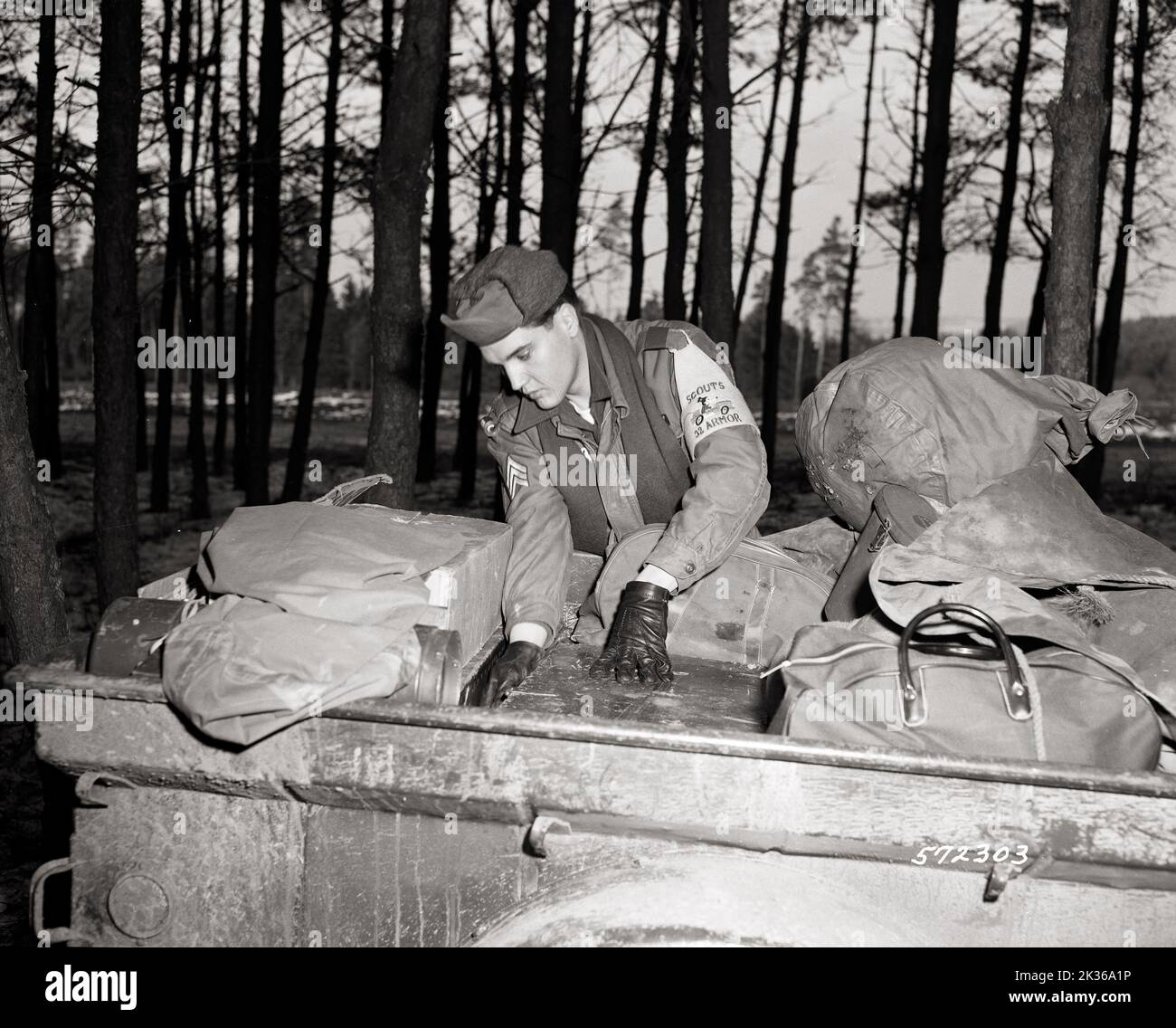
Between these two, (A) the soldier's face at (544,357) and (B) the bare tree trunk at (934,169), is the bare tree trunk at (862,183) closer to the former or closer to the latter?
(B) the bare tree trunk at (934,169)

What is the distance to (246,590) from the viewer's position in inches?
87.3

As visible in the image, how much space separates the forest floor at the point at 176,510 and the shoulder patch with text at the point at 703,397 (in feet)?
8.49

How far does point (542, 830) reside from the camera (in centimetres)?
193

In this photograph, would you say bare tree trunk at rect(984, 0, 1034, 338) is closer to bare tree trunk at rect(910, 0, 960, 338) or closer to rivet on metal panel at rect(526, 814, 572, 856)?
bare tree trunk at rect(910, 0, 960, 338)

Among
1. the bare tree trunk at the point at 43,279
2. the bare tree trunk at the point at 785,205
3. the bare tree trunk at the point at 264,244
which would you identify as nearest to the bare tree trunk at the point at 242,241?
the bare tree trunk at the point at 264,244

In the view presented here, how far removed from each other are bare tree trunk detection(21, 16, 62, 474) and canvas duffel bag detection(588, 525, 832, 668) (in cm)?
474

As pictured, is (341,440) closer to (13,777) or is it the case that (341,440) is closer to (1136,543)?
(13,777)

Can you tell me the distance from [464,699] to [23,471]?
2.58 m

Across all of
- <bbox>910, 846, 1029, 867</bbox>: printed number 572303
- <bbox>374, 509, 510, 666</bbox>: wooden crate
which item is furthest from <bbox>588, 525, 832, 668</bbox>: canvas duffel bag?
<bbox>910, 846, 1029, 867</bbox>: printed number 572303

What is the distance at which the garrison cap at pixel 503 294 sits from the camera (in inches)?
109

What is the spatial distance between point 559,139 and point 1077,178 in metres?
5.24

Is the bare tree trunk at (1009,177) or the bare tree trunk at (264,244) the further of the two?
the bare tree trunk at (1009,177)

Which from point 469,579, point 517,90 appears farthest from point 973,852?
point 517,90

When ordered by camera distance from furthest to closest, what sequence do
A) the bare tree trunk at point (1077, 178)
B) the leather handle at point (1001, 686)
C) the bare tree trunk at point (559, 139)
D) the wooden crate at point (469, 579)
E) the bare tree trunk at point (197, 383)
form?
the bare tree trunk at point (197, 383) → the bare tree trunk at point (559, 139) → the bare tree trunk at point (1077, 178) → the wooden crate at point (469, 579) → the leather handle at point (1001, 686)
